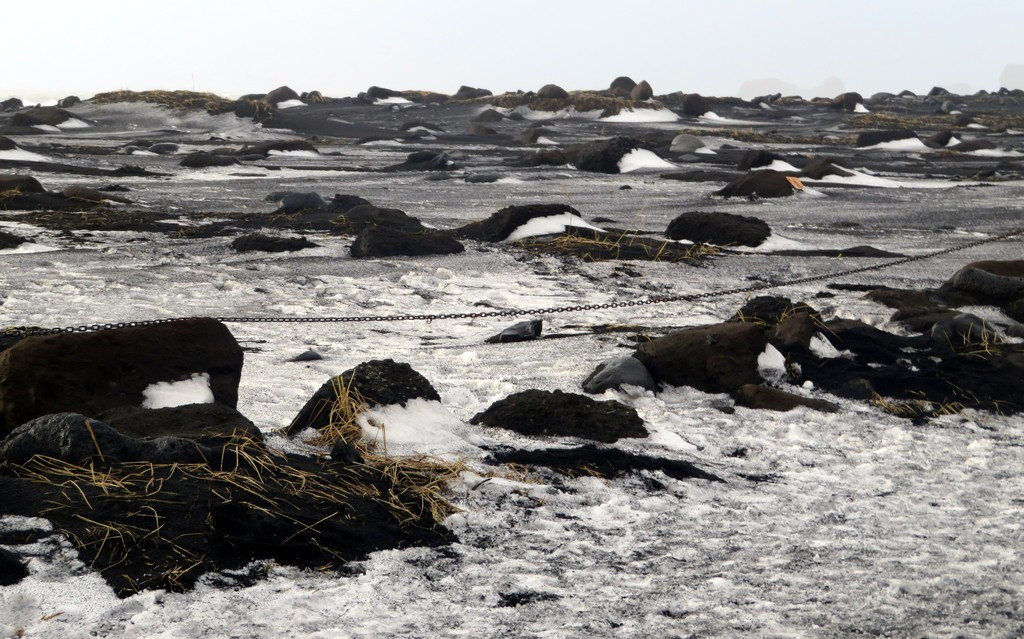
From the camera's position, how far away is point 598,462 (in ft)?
13.6

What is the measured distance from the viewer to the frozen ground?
2.79 m

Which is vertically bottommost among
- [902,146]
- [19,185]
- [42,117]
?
[19,185]

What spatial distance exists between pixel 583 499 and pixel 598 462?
0.39 m

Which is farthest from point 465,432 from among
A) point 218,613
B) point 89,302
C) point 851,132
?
point 851,132

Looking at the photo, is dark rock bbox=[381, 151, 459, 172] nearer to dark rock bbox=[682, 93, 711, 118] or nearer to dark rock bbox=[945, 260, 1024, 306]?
dark rock bbox=[945, 260, 1024, 306]

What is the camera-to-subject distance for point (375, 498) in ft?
11.5

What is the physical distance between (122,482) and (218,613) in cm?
72

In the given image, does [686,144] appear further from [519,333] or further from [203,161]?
[519,333]

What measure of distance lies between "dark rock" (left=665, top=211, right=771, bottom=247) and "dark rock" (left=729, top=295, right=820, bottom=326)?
3.19 metres

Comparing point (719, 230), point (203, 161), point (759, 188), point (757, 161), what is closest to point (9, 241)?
point (719, 230)

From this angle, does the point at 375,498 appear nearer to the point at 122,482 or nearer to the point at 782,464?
the point at 122,482

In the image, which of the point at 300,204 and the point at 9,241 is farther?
the point at 300,204

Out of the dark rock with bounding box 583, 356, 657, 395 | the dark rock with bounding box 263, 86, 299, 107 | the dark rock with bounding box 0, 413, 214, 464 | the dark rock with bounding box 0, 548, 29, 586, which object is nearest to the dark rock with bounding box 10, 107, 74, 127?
the dark rock with bounding box 263, 86, 299, 107

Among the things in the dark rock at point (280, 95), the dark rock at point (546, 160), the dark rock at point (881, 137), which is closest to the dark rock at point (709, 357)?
the dark rock at point (546, 160)
